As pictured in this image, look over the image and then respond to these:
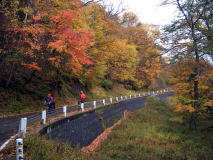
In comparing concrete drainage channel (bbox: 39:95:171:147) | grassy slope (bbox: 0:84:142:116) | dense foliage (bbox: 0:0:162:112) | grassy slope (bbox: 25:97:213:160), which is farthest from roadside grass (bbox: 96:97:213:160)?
grassy slope (bbox: 0:84:142:116)

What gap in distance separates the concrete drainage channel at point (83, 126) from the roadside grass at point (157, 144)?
1.19m

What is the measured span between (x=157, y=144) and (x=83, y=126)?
476 centimetres

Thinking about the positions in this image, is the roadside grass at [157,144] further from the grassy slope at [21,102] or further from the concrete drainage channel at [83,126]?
the grassy slope at [21,102]

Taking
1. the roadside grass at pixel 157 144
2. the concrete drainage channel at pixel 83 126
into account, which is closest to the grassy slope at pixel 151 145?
the roadside grass at pixel 157 144

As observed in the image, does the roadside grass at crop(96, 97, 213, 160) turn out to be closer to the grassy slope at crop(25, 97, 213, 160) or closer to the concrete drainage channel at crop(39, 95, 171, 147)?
the grassy slope at crop(25, 97, 213, 160)

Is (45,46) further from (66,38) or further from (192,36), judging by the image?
(192,36)

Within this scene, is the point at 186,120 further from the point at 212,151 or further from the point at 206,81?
the point at 212,151

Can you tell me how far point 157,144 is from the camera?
12.7 metres

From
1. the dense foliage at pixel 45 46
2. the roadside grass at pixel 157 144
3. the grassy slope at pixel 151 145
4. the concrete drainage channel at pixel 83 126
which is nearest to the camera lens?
the grassy slope at pixel 151 145

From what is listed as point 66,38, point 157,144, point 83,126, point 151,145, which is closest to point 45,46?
point 66,38

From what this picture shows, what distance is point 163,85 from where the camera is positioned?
56.6 m

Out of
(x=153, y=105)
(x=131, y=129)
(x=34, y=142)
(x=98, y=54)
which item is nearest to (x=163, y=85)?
(x=153, y=105)

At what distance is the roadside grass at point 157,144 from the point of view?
10.7 meters

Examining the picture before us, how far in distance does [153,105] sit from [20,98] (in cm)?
2016
